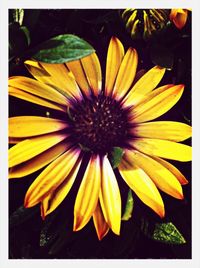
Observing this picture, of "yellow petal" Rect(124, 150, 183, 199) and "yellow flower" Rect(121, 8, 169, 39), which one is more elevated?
"yellow flower" Rect(121, 8, 169, 39)

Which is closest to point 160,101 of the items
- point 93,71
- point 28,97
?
point 93,71

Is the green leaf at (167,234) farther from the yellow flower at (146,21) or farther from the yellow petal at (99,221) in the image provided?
the yellow flower at (146,21)

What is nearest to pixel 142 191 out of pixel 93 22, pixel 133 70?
pixel 133 70

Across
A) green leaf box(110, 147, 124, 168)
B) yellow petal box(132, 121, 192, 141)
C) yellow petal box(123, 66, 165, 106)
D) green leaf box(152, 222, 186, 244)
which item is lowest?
green leaf box(152, 222, 186, 244)

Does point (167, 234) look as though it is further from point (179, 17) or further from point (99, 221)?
point (179, 17)

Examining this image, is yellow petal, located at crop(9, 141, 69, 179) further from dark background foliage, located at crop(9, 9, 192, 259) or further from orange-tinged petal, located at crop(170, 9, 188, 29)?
orange-tinged petal, located at crop(170, 9, 188, 29)

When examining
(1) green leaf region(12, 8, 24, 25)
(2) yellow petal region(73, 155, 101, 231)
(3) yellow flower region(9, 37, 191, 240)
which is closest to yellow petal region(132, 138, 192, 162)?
(3) yellow flower region(9, 37, 191, 240)

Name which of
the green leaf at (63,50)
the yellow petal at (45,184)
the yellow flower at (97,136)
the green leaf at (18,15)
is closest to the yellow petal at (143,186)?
the yellow flower at (97,136)
